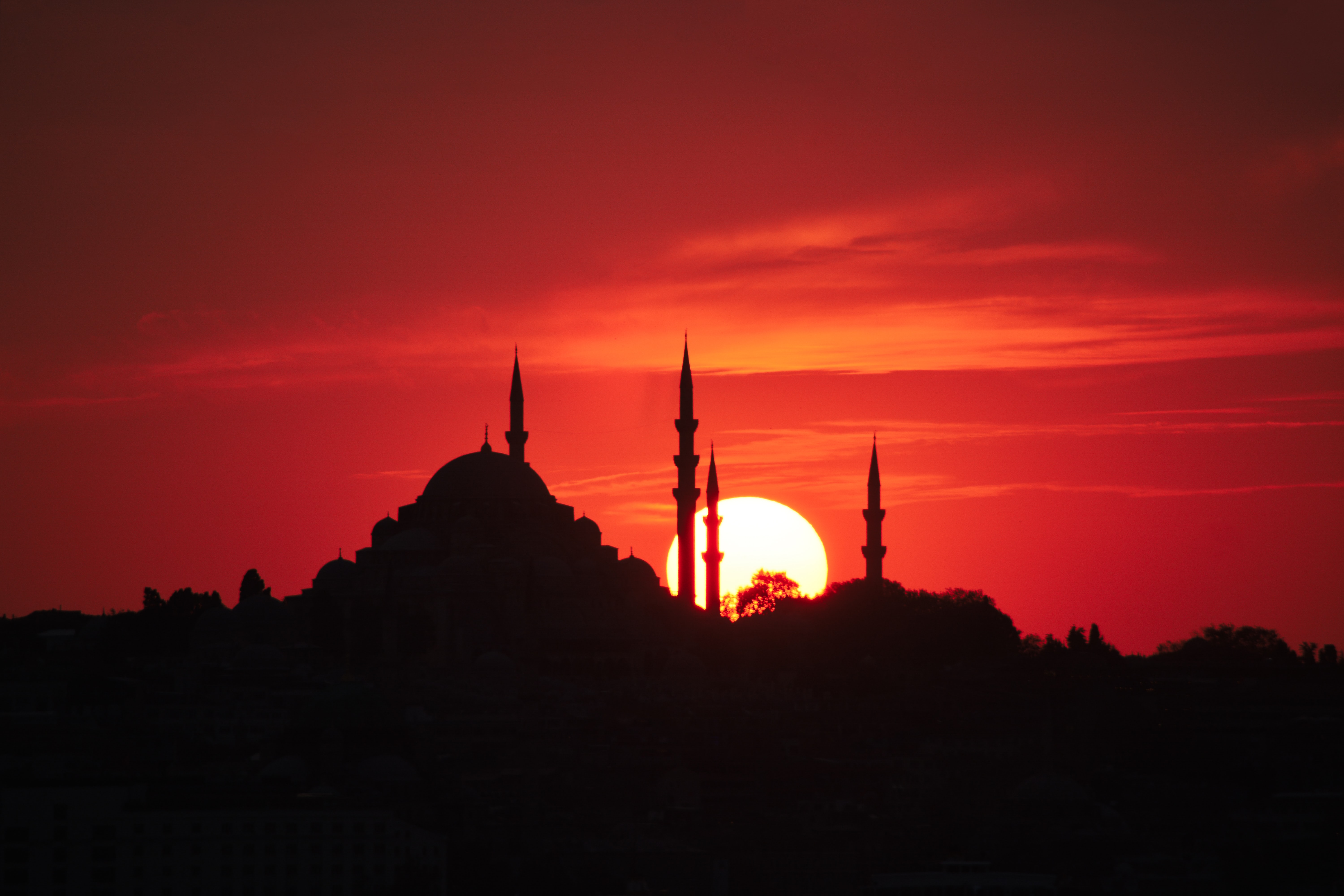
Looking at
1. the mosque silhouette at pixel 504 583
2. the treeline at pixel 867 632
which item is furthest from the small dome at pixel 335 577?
the treeline at pixel 867 632

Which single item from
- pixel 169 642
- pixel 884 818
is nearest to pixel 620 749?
pixel 884 818

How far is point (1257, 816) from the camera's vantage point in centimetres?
7950

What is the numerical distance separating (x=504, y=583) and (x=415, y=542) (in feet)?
17.1

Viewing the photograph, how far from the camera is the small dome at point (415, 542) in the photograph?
97875 mm

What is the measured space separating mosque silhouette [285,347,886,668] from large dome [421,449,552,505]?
6cm

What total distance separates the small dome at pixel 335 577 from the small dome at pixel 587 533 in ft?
Result: 32.6

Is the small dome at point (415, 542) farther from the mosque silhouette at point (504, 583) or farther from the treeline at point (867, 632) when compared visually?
the treeline at point (867, 632)

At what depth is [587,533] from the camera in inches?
4104

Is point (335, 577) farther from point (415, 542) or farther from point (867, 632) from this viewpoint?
point (867, 632)

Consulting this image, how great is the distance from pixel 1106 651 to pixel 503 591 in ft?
100

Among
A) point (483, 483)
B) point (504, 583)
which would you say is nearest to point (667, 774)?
point (504, 583)

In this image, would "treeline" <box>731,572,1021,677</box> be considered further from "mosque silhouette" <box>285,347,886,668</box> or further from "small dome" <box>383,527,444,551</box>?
"small dome" <box>383,527,444,551</box>

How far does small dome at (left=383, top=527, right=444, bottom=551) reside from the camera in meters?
97.9

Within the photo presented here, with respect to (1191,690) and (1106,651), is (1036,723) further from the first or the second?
(1106,651)
